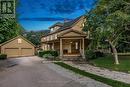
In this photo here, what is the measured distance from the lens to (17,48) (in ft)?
225

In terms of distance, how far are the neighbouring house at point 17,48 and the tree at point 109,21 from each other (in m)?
30.8

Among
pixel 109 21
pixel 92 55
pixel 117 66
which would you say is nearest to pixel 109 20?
pixel 109 21

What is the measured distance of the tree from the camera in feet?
115

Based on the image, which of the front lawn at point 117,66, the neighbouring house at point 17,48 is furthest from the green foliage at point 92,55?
the neighbouring house at point 17,48

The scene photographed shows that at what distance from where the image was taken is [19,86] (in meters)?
15.9

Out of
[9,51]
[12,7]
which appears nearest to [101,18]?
[12,7]

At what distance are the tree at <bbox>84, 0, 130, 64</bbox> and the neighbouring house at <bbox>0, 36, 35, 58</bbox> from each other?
3084cm

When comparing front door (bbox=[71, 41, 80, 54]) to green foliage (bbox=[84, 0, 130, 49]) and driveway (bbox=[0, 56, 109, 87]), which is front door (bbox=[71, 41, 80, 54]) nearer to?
green foliage (bbox=[84, 0, 130, 49])

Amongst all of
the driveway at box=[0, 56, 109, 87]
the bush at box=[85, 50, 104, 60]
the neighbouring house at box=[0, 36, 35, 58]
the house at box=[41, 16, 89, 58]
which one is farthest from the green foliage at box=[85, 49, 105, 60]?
the neighbouring house at box=[0, 36, 35, 58]

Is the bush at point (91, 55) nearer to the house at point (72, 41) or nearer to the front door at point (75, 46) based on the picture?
the house at point (72, 41)

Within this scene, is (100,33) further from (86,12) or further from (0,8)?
(0,8)

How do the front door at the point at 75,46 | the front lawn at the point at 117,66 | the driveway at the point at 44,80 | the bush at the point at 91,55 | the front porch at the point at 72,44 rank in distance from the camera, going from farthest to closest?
the front door at the point at 75,46 < the front porch at the point at 72,44 < the bush at the point at 91,55 < the front lawn at the point at 117,66 < the driveway at the point at 44,80

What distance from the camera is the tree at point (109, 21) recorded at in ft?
115

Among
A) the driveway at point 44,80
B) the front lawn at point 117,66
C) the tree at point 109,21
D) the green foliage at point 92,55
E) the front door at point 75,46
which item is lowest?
the driveway at point 44,80
